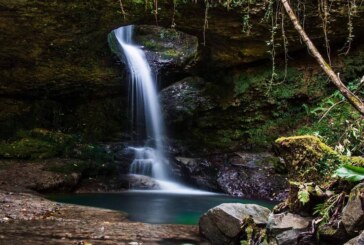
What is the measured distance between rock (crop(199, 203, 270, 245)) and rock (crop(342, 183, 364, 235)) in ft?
3.49

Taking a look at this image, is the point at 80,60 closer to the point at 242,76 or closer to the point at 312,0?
the point at 242,76

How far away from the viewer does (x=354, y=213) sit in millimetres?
3203

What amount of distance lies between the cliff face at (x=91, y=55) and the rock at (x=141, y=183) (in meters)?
2.25

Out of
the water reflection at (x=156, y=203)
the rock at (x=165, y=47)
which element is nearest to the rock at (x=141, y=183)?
the water reflection at (x=156, y=203)

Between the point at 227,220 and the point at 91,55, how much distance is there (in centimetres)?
741

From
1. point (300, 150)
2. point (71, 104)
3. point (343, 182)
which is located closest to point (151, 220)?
point (300, 150)

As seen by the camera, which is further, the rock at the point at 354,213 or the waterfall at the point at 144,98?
the waterfall at the point at 144,98

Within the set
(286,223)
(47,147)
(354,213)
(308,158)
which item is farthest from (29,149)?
(354,213)

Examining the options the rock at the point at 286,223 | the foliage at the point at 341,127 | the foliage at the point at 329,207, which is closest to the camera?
the foliage at the point at 329,207

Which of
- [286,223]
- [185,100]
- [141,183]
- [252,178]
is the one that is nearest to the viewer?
[286,223]

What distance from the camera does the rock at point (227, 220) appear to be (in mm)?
4273

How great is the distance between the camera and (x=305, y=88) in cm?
1062

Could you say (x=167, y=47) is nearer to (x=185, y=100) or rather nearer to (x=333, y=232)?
(x=185, y=100)

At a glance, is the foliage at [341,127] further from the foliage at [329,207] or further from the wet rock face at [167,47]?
the wet rock face at [167,47]
